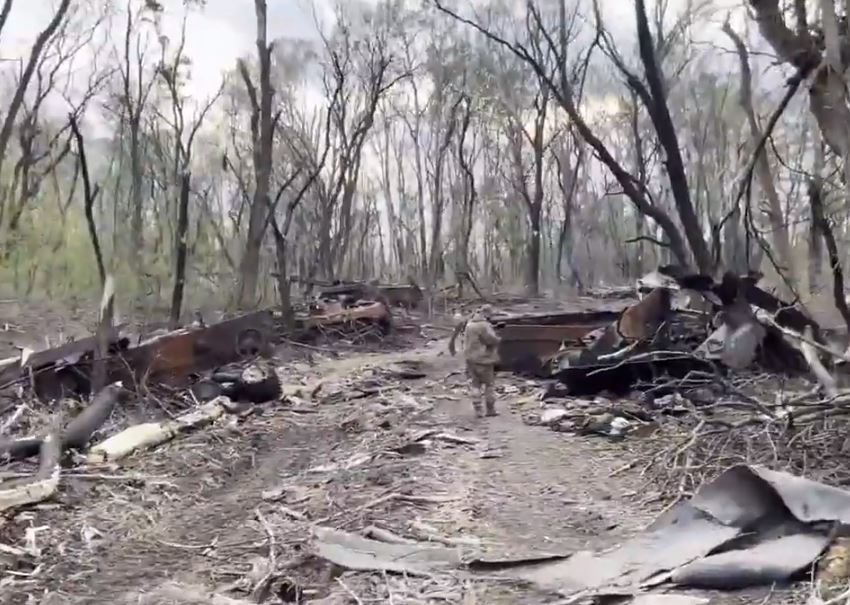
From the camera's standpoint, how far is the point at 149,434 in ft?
29.6

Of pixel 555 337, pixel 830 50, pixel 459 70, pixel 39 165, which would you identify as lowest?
pixel 555 337

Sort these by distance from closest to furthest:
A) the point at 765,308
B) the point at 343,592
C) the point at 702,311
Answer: the point at 343,592, the point at 765,308, the point at 702,311

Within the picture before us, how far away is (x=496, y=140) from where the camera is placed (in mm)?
40906

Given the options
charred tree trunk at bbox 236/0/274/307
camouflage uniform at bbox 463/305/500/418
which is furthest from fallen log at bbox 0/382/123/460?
charred tree trunk at bbox 236/0/274/307

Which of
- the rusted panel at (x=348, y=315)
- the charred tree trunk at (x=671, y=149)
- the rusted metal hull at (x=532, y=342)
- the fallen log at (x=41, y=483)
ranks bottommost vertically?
the fallen log at (x=41, y=483)

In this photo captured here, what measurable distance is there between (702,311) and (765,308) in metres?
1.10

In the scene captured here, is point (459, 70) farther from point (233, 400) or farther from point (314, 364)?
point (233, 400)

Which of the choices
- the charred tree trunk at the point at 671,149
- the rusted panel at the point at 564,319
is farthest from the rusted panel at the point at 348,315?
the charred tree trunk at the point at 671,149

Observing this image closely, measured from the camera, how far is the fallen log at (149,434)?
27.2 ft

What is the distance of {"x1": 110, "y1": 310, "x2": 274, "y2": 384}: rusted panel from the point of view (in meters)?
10.9

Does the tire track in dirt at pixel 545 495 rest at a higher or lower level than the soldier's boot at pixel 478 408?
lower

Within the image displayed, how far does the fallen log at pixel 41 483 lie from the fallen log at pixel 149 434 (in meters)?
0.35

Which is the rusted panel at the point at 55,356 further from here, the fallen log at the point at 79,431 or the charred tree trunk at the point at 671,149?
the charred tree trunk at the point at 671,149

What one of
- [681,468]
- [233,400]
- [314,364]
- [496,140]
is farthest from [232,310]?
[496,140]
